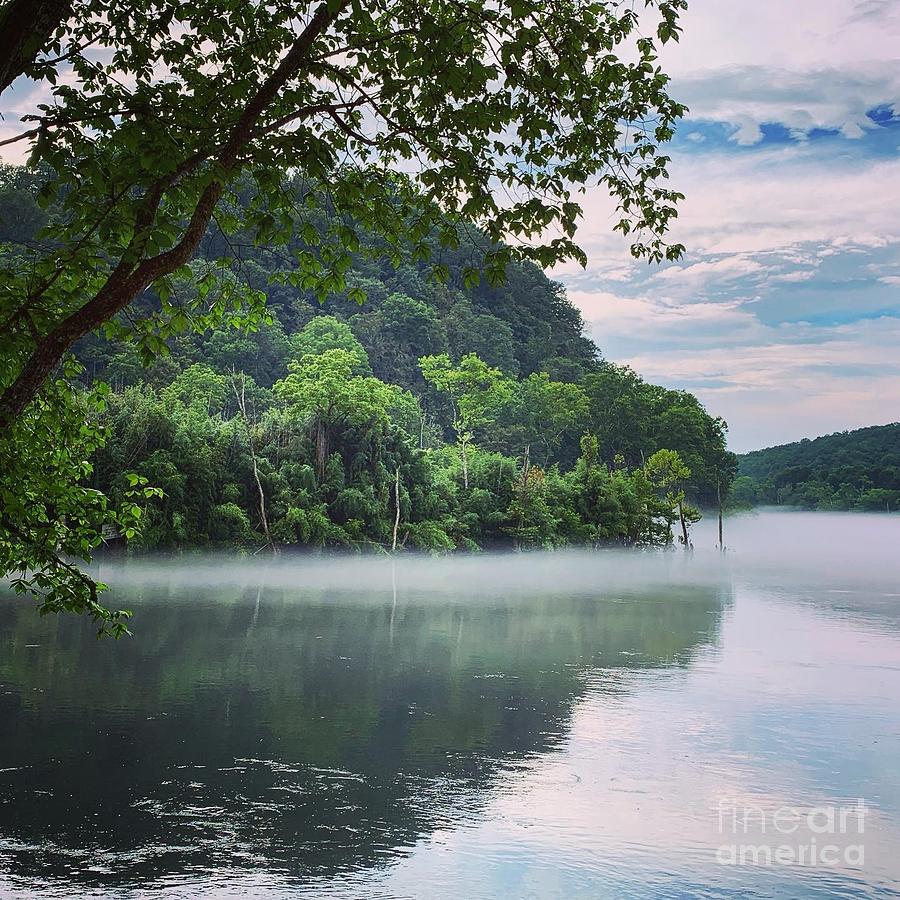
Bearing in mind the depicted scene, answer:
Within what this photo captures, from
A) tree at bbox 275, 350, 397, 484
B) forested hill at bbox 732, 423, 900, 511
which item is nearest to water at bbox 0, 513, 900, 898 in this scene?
tree at bbox 275, 350, 397, 484

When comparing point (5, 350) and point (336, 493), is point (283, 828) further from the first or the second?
point (336, 493)

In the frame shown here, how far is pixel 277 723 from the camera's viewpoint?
29.7 feet

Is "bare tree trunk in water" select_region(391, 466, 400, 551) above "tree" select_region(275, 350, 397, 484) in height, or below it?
below

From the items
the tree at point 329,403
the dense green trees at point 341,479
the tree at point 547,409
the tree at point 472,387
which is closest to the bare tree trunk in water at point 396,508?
the dense green trees at point 341,479

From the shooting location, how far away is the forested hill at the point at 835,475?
6806cm

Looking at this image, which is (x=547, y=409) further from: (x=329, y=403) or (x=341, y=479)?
(x=341, y=479)

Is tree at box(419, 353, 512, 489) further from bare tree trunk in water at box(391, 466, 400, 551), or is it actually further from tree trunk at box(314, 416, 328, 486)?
tree trunk at box(314, 416, 328, 486)

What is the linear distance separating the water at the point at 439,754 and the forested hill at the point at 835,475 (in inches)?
2177

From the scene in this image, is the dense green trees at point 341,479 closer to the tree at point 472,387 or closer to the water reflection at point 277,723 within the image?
the tree at point 472,387

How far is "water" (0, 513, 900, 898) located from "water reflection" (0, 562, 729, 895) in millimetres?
29

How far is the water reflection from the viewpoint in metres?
6.00

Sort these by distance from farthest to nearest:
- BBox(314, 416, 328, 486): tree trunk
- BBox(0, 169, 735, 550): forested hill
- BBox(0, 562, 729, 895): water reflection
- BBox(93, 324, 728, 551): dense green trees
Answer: BBox(314, 416, 328, 486): tree trunk < BBox(93, 324, 728, 551): dense green trees < BBox(0, 169, 735, 550): forested hill < BBox(0, 562, 729, 895): water reflection

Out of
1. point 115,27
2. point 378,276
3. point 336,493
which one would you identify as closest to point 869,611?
point 336,493

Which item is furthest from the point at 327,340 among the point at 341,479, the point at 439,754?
the point at 439,754
